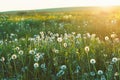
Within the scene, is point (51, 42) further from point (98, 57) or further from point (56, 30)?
point (56, 30)

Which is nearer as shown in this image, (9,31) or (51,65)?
(51,65)

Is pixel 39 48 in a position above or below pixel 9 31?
above

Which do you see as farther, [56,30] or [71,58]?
[56,30]

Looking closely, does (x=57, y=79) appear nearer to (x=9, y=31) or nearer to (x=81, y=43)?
(x=81, y=43)

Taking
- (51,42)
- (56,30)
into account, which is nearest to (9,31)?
(56,30)

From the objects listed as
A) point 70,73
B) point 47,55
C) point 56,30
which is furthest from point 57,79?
point 56,30

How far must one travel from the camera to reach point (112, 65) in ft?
19.5

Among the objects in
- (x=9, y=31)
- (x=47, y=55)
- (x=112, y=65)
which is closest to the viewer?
(x=112, y=65)

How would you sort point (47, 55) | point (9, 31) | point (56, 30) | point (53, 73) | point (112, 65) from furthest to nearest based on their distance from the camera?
point (9, 31), point (56, 30), point (47, 55), point (53, 73), point (112, 65)

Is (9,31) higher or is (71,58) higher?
(71,58)

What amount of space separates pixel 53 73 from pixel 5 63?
1.44m

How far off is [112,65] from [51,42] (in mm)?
2314

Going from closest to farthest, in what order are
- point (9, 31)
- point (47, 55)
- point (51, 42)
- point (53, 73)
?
point (53, 73) → point (47, 55) → point (51, 42) → point (9, 31)

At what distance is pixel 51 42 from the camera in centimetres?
799
